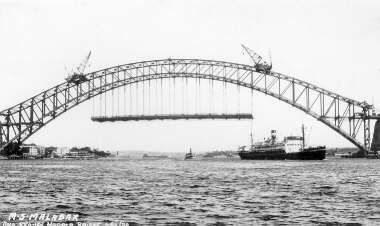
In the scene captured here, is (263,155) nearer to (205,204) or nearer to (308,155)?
(308,155)

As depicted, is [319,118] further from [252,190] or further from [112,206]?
[112,206]

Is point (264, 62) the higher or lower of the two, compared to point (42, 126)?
higher

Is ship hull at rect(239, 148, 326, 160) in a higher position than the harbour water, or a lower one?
higher

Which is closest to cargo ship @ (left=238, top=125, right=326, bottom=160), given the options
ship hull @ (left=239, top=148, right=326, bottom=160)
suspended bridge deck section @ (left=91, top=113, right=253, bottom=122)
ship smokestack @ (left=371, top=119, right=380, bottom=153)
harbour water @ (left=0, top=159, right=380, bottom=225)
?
ship hull @ (left=239, top=148, right=326, bottom=160)

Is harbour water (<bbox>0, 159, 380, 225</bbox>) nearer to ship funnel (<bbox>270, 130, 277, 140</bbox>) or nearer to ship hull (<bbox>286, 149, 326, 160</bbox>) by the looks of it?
ship hull (<bbox>286, 149, 326, 160</bbox>)

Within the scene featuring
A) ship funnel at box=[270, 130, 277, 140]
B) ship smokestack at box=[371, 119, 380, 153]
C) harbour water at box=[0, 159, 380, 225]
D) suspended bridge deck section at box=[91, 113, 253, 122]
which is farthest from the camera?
ship funnel at box=[270, 130, 277, 140]

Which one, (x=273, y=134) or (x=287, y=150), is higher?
(x=273, y=134)

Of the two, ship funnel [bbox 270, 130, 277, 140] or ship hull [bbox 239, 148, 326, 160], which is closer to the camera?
ship hull [bbox 239, 148, 326, 160]

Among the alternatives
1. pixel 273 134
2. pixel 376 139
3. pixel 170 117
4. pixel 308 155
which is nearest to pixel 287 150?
pixel 308 155

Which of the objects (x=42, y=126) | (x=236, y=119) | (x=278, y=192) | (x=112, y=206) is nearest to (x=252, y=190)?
(x=278, y=192)
